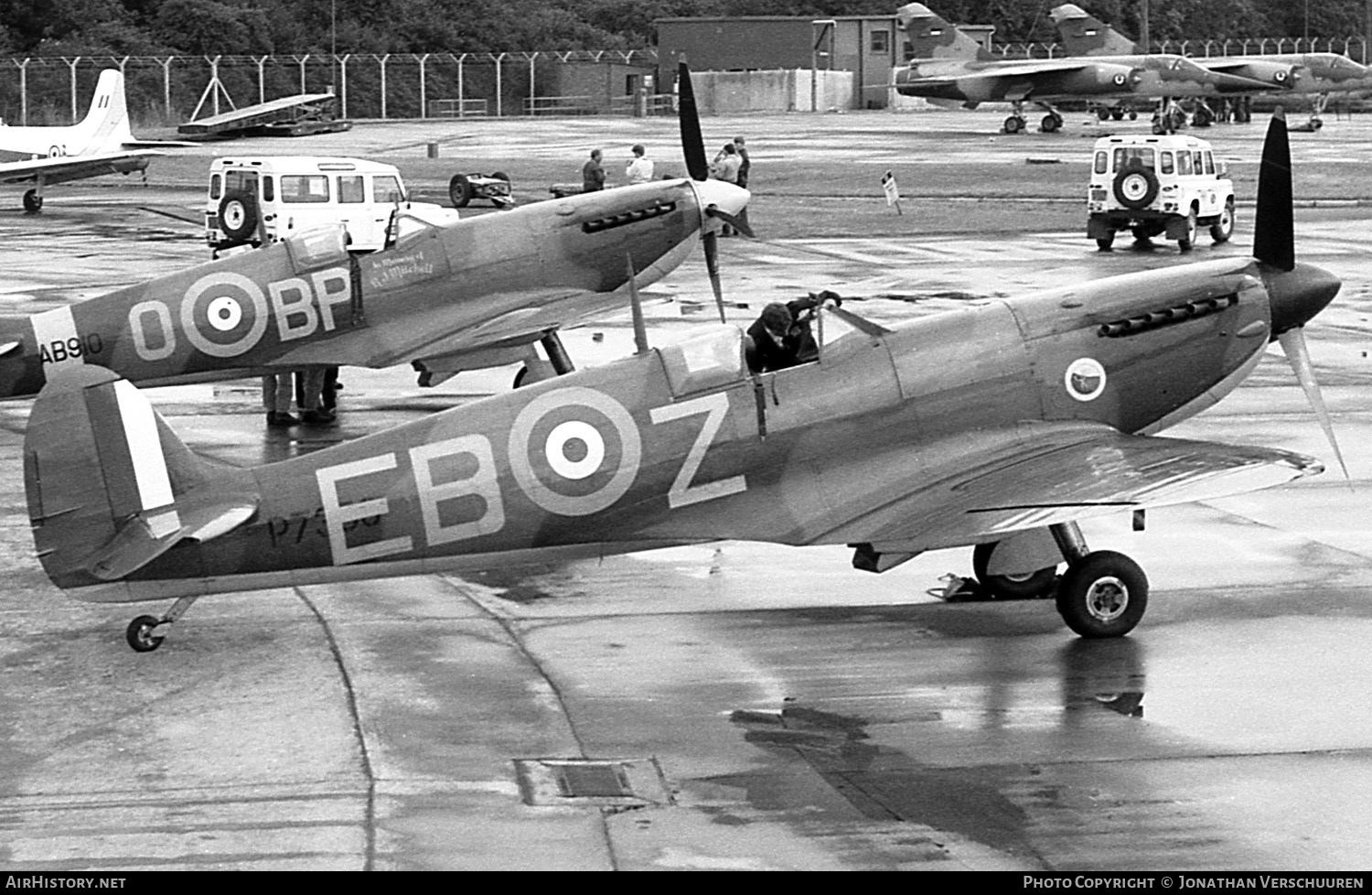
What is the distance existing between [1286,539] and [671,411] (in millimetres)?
4928

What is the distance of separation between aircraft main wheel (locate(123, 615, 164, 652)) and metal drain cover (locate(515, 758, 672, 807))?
269cm

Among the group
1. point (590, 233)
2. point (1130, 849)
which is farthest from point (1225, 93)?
point (1130, 849)

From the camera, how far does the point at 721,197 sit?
19.9 meters

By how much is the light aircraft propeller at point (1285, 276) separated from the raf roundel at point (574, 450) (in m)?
4.22

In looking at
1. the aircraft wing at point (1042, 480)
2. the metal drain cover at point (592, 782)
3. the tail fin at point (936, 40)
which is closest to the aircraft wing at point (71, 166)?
the tail fin at point (936, 40)

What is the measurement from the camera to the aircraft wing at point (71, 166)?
146 feet

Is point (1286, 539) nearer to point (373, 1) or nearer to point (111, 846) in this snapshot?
point (111, 846)

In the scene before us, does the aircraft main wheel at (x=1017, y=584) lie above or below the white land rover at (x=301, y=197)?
below

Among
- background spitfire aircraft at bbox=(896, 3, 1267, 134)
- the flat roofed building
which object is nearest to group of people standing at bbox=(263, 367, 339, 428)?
background spitfire aircraft at bbox=(896, 3, 1267, 134)

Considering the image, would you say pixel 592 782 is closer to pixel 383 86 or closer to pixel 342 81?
pixel 342 81

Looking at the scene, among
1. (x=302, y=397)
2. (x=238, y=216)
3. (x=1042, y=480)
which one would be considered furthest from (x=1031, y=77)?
(x=1042, y=480)

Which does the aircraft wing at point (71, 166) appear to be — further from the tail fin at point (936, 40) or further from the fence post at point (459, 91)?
the fence post at point (459, 91)

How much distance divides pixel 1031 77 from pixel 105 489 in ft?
220

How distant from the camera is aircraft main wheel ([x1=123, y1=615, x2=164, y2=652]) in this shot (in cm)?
1048
